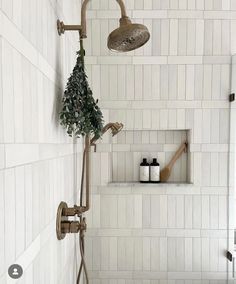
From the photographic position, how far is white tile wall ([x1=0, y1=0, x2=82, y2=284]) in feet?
2.09

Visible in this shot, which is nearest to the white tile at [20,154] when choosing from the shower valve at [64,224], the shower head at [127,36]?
the shower valve at [64,224]

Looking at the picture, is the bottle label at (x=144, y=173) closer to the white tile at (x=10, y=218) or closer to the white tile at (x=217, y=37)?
the white tile at (x=217, y=37)

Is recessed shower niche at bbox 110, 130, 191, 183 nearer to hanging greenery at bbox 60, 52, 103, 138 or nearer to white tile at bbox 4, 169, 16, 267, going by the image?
hanging greenery at bbox 60, 52, 103, 138

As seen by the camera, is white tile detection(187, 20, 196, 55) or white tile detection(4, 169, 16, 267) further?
white tile detection(187, 20, 196, 55)

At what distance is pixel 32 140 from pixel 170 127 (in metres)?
1.21

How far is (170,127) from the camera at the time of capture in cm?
190

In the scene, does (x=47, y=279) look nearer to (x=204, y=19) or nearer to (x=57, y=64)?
(x=57, y=64)

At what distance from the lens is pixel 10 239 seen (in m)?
0.66

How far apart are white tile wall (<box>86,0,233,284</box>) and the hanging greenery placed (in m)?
0.65

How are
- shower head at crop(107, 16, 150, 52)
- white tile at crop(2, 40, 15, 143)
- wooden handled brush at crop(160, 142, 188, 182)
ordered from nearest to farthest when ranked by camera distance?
white tile at crop(2, 40, 15, 143) < shower head at crop(107, 16, 150, 52) < wooden handled brush at crop(160, 142, 188, 182)

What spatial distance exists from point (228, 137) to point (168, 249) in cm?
81

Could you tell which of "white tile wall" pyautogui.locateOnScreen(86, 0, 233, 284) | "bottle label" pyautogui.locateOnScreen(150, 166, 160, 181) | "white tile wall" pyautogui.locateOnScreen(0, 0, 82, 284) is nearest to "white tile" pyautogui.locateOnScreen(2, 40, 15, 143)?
"white tile wall" pyautogui.locateOnScreen(0, 0, 82, 284)

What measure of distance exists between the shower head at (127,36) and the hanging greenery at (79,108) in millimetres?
177
